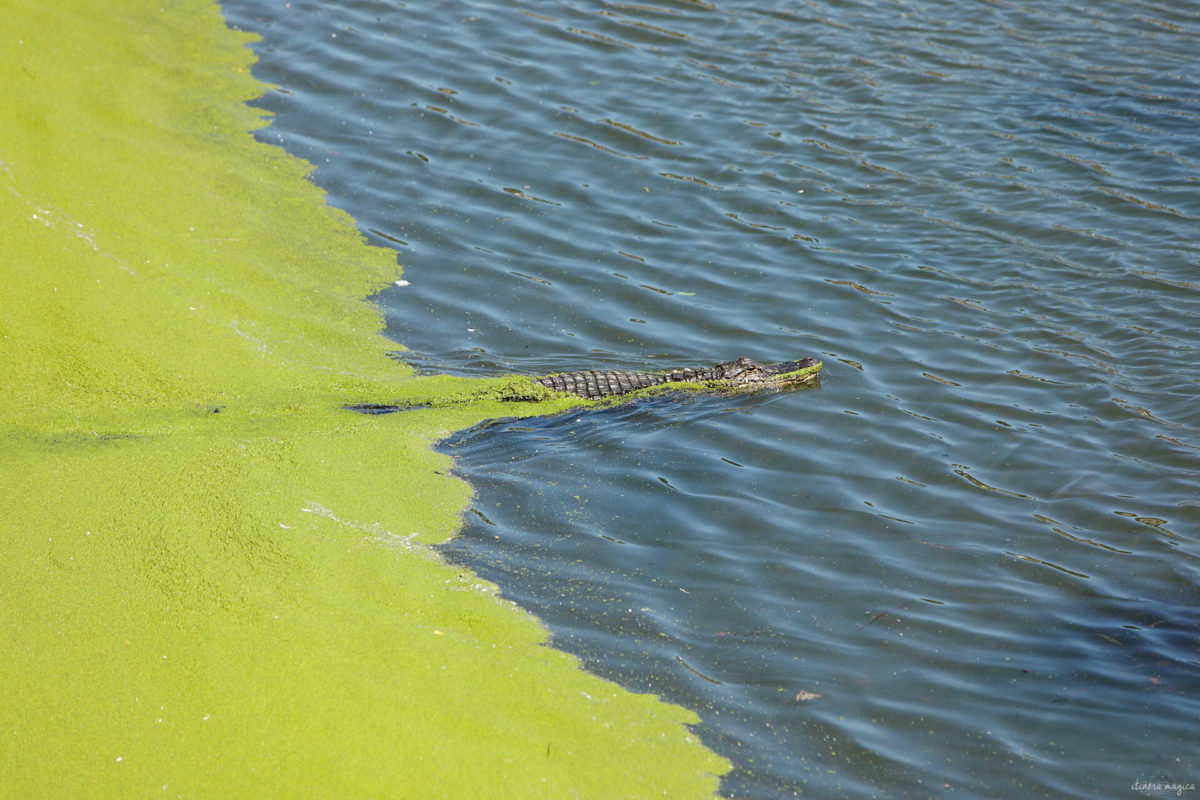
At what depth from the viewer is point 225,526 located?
3.33 meters

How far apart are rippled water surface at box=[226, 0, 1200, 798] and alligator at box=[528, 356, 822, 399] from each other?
4.3 inches

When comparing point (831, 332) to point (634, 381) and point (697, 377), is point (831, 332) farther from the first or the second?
point (634, 381)

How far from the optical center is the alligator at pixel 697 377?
15.4 feet

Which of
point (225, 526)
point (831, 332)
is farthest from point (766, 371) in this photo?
point (225, 526)

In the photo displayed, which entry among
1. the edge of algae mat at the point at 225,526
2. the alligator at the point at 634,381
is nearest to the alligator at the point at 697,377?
the alligator at the point at 634,381

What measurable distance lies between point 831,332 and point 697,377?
3.07 feet

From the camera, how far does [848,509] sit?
400cm

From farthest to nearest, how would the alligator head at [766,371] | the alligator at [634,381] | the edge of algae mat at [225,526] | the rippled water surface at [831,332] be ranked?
the alligator head at [766,371]
the alligator at [634,381]
the rippled water surface at [831,332]
the edge of algae mat at [225,526]

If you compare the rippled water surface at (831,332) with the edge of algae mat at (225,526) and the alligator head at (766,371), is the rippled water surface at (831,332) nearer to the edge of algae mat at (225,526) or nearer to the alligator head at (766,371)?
the alligator head at (766,371)

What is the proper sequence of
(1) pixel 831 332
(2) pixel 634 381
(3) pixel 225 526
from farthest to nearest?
1. (1) pixel 831 332
2. (2) pixel 634 381
3. (3) pixel 225 526

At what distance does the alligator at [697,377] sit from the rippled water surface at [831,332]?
110 millimetres

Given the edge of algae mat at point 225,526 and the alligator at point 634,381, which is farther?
the alligator at point 634,381

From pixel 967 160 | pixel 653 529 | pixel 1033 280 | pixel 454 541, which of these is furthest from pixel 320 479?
pixel 967 160

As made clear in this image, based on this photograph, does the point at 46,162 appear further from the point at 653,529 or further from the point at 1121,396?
the point at 1121,396
